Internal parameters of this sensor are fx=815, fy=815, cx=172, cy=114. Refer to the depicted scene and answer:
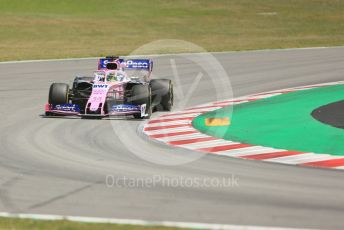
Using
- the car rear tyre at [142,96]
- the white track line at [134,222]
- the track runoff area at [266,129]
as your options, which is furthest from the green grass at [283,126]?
the white track line at [134,222]

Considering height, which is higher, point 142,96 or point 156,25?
point 142,96

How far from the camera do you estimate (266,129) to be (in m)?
18.1

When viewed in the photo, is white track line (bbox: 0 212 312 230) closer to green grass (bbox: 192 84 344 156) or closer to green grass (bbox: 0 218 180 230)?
green grass (bbox: 0 218 180 230)

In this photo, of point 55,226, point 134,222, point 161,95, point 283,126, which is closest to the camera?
point 55,226

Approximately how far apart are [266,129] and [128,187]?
6160mm

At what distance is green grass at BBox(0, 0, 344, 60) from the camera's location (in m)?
43.4

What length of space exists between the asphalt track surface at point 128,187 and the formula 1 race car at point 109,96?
405mm

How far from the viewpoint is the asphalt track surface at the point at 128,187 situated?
36.4 ft

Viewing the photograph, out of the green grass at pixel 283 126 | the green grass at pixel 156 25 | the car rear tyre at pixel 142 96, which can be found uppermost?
the car rear tyre at pixel 142 96

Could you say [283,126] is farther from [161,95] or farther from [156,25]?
[156,25]

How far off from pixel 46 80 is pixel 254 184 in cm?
1704

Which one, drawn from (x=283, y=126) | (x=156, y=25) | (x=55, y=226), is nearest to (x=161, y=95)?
(x=283, y=126)

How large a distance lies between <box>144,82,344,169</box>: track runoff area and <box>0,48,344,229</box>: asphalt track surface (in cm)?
67

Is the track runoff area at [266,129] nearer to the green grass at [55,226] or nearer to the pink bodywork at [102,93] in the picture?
the pink bodywork at [102,93]
